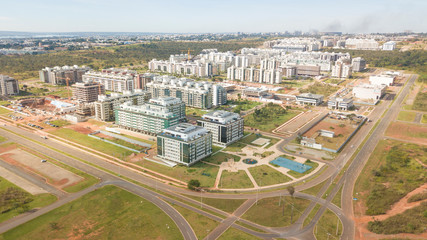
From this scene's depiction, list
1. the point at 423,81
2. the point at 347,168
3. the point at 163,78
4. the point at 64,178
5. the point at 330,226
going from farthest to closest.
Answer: the point at 423,81 → the point at 163,78 → the point at 347,168 → the point at 64,178 → the point at 330,226

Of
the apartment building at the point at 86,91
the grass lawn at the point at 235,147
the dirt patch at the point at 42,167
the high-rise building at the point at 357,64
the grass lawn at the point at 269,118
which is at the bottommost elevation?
the dirt patch at the point at 42,167

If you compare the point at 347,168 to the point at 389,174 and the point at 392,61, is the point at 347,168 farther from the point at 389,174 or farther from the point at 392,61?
the point at 392,61

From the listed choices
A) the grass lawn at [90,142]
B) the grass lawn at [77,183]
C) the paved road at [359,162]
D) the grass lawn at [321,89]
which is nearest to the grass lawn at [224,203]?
the paved road at [359,162]

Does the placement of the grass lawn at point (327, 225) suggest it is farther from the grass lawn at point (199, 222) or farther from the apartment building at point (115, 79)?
the apartment building at point (115, 79)

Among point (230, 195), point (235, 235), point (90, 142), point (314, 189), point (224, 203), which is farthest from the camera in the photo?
→ point (90, 142)

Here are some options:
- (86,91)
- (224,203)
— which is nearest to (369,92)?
(224,203)

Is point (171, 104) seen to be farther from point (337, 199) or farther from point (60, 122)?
point (337, 199)

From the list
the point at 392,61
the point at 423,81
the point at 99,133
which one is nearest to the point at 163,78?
the point at 99,133
